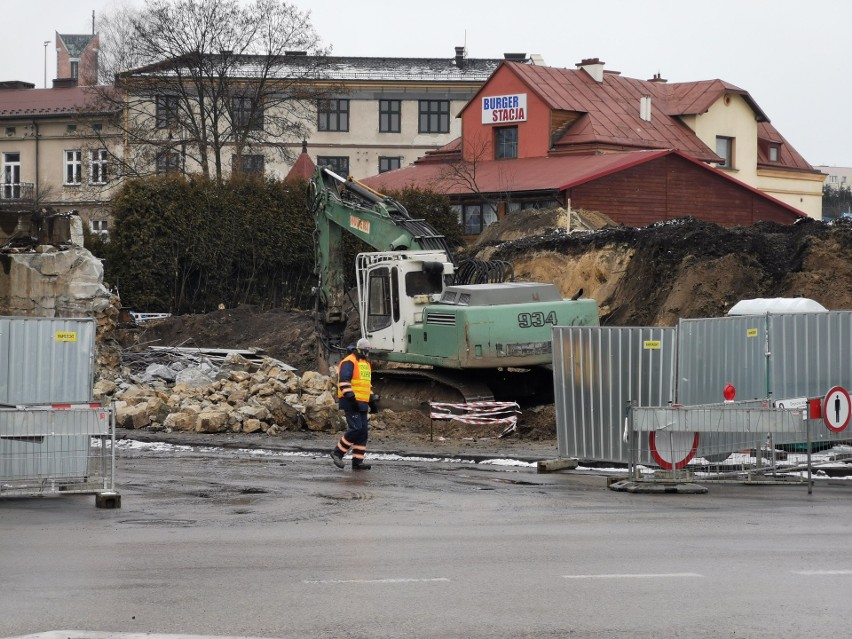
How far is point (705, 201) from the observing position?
5731 cm

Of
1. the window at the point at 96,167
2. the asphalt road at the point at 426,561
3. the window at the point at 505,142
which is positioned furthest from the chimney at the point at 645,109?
the asphalt road at the point at 426,561

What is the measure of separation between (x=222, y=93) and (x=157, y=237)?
1531 cm

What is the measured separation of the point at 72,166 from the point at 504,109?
90.3ft

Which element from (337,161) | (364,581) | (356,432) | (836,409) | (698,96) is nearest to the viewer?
(364,581)

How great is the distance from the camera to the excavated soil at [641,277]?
31266 millimetres

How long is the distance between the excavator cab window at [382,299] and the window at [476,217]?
3106cm

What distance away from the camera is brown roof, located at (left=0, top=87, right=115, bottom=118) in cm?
7731

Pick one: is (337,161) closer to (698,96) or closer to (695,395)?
(698,96)

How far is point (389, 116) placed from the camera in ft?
267

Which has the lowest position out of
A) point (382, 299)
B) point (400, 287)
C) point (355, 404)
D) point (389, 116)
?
point (355, 404)

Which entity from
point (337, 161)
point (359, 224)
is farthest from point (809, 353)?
point (337, 161)

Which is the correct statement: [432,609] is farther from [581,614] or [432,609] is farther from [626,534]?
[626,534]

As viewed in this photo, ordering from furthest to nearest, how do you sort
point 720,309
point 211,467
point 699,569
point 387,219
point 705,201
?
point 705,201
point 720,309
point 387,219
point 211,467
point 699,569

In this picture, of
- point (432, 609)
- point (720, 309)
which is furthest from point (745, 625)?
point (720, 309)
